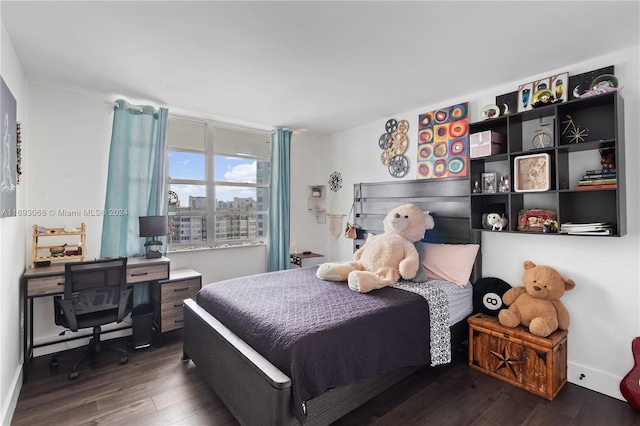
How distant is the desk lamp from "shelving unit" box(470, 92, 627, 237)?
10.3ft

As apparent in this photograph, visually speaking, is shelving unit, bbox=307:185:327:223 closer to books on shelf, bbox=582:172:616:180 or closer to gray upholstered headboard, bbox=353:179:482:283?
gray upholstered headboard, bbox=353:179:482:283

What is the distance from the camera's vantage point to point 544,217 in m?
2.59

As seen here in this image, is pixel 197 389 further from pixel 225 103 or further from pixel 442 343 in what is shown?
pixel 225 103

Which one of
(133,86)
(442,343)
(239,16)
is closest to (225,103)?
(133,86)

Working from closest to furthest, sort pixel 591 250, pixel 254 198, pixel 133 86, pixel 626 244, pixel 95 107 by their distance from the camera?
pixel 626 244, pixel 591 250, pixel 133 86, pixel 95 107, pixel 254 198

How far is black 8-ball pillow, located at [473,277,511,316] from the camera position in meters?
2.82

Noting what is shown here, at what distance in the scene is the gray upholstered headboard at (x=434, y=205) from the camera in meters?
3.17

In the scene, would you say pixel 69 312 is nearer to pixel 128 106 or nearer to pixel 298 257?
pixel 128 106

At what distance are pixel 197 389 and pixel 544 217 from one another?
307cm

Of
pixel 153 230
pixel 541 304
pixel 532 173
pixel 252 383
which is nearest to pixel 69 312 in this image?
pixel 153 230

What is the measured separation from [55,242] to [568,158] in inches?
185

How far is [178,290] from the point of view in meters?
3.28

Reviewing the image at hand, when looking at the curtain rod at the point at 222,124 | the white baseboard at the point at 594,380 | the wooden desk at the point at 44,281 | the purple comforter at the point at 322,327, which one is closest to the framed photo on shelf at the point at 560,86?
the purple comforter at the point at 322,327

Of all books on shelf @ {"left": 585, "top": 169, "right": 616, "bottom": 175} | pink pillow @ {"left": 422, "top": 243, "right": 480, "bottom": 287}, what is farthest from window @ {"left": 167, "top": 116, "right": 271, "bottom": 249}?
books on shelf @ {"left": 585, "top": 169, "right": 616, "bottom": 175}
